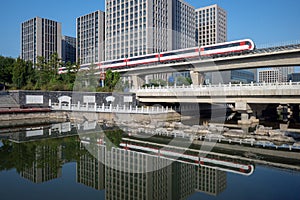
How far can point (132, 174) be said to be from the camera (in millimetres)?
10047

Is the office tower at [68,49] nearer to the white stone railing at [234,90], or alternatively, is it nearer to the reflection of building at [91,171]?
the white stone railing at [234,90]

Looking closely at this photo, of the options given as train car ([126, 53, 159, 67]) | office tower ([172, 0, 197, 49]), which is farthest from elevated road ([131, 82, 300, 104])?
office tower ([172, 0, 197, 49])

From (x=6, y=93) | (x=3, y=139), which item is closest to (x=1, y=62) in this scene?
(x=6, y=93)

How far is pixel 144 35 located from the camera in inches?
2485

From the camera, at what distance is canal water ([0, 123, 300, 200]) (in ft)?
27.3

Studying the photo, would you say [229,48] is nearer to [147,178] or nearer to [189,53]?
[189,53]

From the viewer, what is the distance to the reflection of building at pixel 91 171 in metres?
9.29

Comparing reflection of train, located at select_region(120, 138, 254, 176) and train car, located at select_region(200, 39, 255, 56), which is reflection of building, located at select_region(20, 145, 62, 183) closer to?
reflection of train, located at select_region(120, 138, 254, 176)

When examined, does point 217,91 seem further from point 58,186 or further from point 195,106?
point 58,186

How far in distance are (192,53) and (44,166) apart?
2732 centimetres

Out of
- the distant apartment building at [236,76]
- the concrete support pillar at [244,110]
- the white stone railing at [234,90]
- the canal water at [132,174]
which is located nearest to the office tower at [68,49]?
the distant apartment building at [236,76]

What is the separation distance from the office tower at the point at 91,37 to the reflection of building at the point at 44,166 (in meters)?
65.7

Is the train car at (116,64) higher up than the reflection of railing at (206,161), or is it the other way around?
the train car at (116,64)

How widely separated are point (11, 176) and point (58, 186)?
7.67ft
